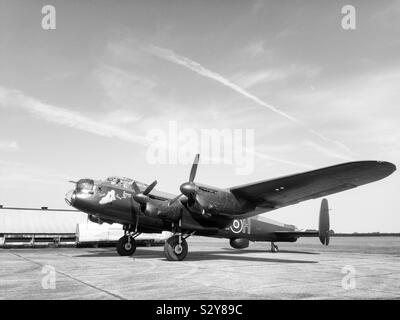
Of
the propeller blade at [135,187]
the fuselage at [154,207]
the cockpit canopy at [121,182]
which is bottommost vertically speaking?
the fuselage at [154,207]

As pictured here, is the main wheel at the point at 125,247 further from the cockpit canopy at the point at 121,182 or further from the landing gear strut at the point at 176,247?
the landing gear strut at the point at 176,247

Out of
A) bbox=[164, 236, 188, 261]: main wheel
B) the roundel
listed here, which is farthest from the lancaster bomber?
the roundel

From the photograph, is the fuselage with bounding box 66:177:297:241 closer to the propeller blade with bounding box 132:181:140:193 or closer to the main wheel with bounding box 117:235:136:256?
the propeller blade with bounding box 132:181:140:193

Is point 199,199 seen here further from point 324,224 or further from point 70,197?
point 324,224

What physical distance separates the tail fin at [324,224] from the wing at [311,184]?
9.94 ft

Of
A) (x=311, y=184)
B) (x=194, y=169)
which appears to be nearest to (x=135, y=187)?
(x=194, y=169)

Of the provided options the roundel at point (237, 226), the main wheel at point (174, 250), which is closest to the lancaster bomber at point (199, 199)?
the main wheel at point (174, 250)

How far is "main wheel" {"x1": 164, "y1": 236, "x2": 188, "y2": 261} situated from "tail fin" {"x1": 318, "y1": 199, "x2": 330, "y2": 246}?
761 cm

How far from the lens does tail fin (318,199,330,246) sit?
1833cm

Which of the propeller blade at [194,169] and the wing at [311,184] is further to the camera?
the propeller blade at [194,169]

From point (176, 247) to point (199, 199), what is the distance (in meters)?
Answer: 2.78

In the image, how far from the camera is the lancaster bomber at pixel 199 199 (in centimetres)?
1329
